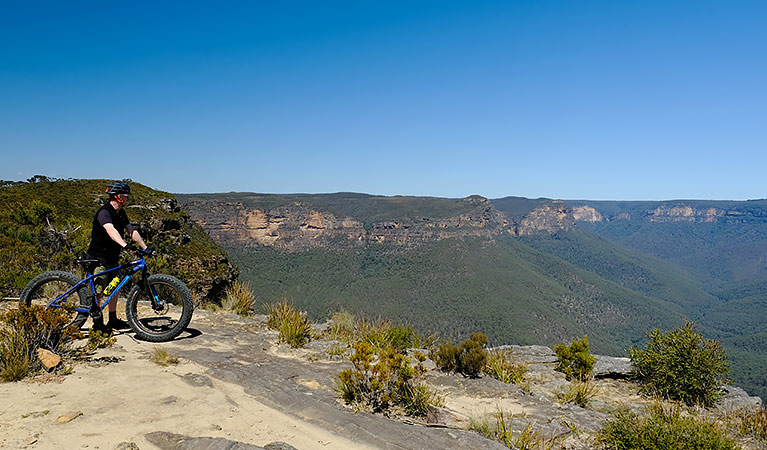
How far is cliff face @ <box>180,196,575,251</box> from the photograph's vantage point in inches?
4373

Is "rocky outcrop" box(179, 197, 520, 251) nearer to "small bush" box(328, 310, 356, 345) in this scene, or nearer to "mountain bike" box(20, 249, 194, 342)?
"small bush" box(328, 310, 356, 345)

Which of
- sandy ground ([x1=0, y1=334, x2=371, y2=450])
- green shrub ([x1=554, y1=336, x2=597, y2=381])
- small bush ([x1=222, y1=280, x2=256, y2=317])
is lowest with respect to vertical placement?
green shrub ([x1=554, y1=336, x2=597, y2=381])

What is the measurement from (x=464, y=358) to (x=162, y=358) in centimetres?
521

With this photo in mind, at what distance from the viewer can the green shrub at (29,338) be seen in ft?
17.4

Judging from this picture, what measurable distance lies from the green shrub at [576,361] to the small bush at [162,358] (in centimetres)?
783

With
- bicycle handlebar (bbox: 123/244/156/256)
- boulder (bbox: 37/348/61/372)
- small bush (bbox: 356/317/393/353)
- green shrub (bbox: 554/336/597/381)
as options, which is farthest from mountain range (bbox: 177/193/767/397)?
boulder (bbox: 37/348/61/372)

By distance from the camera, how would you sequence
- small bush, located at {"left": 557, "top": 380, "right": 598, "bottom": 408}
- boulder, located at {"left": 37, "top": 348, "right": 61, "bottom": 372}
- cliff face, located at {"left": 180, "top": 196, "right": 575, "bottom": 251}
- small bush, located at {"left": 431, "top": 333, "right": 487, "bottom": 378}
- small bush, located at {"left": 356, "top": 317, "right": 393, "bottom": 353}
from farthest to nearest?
cliff face, located at {"left": 180, "top": 196, "right": 575, "bottom": 251}, small bush, located at {"left": 356, "top": 317, "right": 393, "bottom": 353}, small bush, located at {"left": 431, "top": 333, "right": 487, "bottom": 378}, small bush, located at {"left": 557, "top": 380, "right": 598, "bottom": 408}, boulder, located at {"left": 37, "top": 348, "right": 61, "bottom": 372}

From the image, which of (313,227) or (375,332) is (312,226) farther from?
(375,332)

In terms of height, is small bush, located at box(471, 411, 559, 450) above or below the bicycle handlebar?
below

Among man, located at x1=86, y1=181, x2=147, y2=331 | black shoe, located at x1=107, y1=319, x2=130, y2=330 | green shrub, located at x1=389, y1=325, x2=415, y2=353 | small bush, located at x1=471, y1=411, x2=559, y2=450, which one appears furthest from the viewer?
green shrub, located at x1=389, y1=325, x2=415, y2=353

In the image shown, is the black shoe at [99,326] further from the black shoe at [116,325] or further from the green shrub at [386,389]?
the green shrub at [386,389]

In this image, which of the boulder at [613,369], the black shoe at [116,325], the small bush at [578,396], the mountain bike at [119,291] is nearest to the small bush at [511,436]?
the small bush at [578,396]

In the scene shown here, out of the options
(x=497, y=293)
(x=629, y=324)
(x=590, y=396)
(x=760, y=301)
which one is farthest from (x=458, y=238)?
(x=590, y=396)

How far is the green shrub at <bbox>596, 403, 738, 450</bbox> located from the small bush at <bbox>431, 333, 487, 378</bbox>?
2622 mm
